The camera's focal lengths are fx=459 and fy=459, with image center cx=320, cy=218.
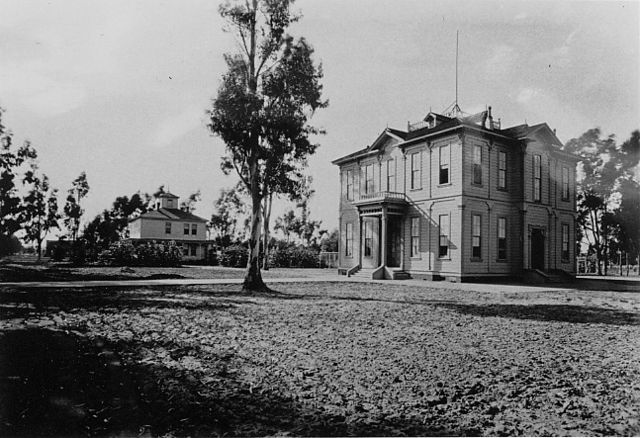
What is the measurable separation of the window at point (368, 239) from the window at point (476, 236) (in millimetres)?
6602

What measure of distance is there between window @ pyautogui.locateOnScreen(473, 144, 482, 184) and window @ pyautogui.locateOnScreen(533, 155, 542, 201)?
3.69 m

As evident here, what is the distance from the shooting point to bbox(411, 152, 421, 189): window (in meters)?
25.0

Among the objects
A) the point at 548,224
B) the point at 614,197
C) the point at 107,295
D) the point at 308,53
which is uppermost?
the point at 308,53

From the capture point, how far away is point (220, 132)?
50.8 ft

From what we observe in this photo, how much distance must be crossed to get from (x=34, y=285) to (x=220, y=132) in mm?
8169

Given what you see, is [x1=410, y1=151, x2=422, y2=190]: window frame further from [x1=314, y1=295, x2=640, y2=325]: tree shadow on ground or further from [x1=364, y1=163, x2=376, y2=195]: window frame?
[x1=314, y1=295, x2=640, y2=325]: tree shadow on ground

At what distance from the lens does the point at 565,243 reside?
26641mm

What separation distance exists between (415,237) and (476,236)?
11.0ft

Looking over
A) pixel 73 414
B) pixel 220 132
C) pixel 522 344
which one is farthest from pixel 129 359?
pixel 220 132

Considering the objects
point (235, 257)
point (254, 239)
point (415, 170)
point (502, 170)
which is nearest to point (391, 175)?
point (415, 170)

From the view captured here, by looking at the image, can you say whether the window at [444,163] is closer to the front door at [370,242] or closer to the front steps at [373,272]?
the front door at [370,242]

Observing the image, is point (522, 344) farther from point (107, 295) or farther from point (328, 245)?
point (328, 245)

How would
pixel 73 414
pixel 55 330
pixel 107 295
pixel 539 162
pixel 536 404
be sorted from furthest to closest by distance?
pixel 539 162 → pixel 107 295 → pixel 55 330 → pixel 536 404 → pixel 73 414

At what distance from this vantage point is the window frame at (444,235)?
23.1 metres
